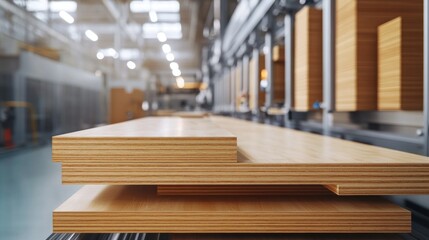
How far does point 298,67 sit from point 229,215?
285 centimetres

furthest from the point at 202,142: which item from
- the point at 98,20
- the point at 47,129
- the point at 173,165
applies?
the point at 98,20

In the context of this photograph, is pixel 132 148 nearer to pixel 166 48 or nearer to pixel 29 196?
pixel 29 196

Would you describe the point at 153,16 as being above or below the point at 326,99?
above

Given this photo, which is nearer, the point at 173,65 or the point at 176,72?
the point at 173,65

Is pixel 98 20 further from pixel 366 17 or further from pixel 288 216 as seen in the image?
pixel 288 216

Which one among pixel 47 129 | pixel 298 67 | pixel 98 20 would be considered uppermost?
pixel 98 20

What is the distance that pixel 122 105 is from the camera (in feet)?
55.1

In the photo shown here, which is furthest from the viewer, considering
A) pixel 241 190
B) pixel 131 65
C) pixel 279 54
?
pixel 131 65

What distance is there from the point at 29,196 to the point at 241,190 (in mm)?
3171

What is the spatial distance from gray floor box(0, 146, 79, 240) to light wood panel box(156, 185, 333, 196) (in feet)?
4.53

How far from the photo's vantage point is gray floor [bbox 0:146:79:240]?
2855mm

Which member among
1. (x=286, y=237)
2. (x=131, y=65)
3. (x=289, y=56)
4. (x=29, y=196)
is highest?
(x=131, y=65)

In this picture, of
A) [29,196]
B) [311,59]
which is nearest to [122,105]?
[29,196]

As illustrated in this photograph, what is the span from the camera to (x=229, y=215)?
1543mm
